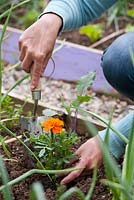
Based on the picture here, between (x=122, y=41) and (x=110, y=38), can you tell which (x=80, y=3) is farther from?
(x=110, y=38)

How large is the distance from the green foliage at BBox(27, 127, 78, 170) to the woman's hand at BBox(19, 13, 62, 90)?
153 mm

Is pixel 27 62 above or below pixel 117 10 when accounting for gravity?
above

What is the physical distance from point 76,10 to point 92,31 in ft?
4.52

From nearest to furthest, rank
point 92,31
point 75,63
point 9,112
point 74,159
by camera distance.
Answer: point 74,159
point 9,112
point 75,63
point 92,31

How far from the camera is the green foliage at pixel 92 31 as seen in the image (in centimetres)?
321

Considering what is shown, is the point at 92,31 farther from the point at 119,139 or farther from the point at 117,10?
the point at 119,139

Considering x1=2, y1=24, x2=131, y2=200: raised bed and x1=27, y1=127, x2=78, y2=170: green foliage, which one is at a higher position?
x1=27, y1=127, x2=78, y2=170: green foliage

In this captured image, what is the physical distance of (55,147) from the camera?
165cm

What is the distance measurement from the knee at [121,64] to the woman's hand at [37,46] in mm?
327

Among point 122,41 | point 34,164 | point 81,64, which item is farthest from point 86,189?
point 81,64

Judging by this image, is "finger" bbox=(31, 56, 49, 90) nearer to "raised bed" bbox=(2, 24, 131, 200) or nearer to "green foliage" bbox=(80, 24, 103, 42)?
"raised bed" bbox=(2, 24, 131, 200)

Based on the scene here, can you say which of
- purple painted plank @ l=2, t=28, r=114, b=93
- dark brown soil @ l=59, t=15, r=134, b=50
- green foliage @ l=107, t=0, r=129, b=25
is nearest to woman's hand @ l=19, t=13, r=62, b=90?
purple painted plank @ l=2, t=28, r=114, b=93

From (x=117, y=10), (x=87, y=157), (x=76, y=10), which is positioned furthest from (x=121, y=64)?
(x=117, y=10)

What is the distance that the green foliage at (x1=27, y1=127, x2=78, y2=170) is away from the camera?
65.1 inches
